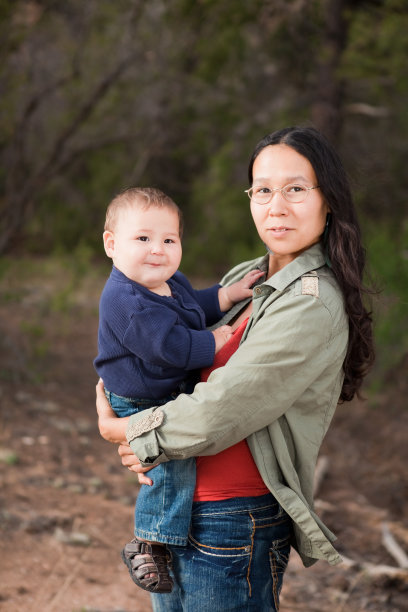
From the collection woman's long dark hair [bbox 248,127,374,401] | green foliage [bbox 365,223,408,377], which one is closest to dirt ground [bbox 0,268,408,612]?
green foliage [bbox 365,223,408,377]

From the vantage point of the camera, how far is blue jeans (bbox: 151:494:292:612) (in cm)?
194

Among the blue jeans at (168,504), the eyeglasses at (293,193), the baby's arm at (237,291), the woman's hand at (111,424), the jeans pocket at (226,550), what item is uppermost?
the eyeglasses at (293,193)

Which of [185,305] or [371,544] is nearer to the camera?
[185,305]

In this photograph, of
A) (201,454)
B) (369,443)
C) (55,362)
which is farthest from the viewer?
(55,362)

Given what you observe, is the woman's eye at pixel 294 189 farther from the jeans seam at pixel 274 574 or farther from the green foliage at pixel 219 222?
the green foliage at pixel 219 222

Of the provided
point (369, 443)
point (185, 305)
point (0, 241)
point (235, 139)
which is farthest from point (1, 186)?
point (185, 305)

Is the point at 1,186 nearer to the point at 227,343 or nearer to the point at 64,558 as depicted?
the point at 64,558

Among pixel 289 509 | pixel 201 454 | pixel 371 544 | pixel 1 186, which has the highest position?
pixel 1 186

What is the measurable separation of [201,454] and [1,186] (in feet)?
40.5

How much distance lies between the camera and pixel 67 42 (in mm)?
7566

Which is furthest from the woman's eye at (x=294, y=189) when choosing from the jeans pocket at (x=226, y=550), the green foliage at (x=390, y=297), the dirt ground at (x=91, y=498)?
the green foliage at (x=390, y=297)

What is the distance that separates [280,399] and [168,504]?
45cm

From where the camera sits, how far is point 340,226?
6.55 feet

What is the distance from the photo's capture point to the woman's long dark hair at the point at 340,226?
1.96 meters
